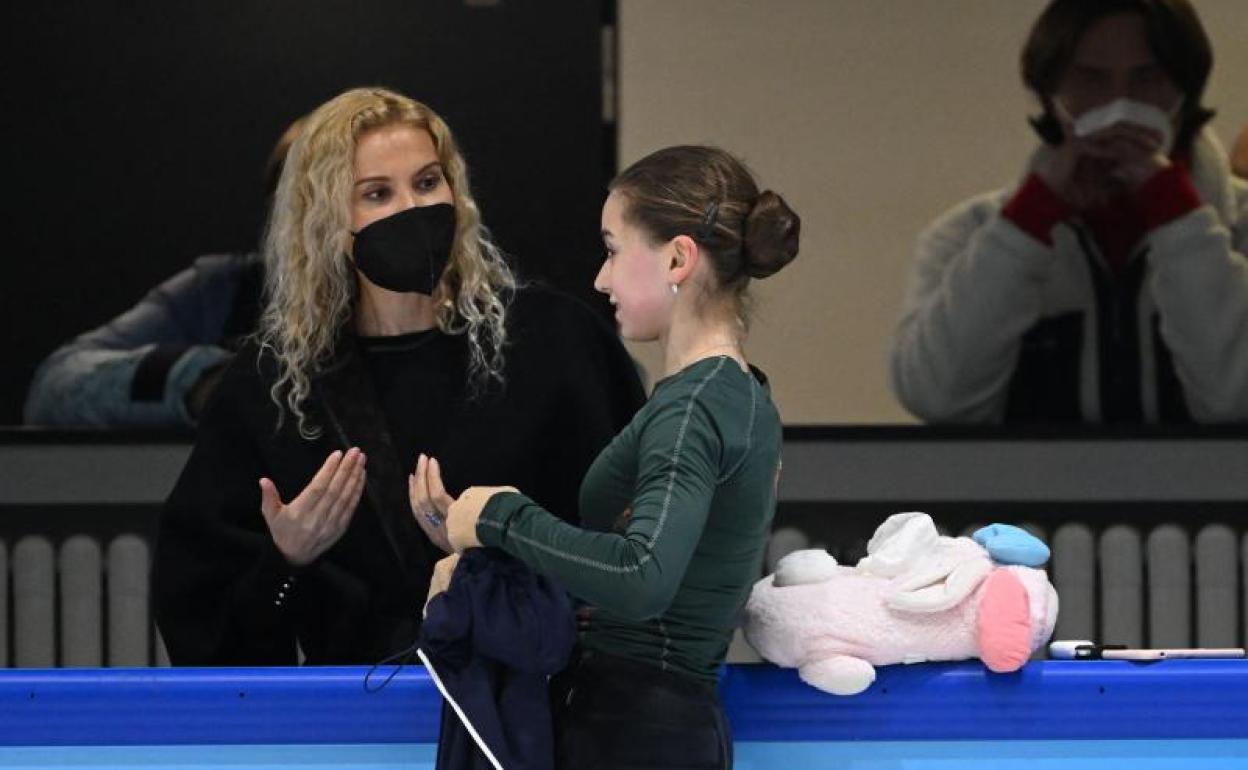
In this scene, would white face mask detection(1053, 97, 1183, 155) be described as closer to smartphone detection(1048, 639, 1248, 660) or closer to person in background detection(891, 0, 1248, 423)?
person in background detection(891, 0, 1248, 423)

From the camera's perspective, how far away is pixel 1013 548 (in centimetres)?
237

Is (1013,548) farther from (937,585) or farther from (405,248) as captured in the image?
(405,248)

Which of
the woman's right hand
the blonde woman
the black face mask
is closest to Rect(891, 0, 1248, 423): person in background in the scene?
the blonde woman

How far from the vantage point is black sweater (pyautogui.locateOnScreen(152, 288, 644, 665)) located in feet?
9.55

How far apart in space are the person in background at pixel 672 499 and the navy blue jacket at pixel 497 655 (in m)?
0.04

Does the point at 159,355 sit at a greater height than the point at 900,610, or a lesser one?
lesser

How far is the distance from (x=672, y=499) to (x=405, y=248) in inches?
36.6

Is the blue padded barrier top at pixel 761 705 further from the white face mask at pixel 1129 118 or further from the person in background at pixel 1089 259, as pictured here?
the white face mask at pixel 1129 118

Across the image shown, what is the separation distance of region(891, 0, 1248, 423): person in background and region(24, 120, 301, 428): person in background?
4.74 ft

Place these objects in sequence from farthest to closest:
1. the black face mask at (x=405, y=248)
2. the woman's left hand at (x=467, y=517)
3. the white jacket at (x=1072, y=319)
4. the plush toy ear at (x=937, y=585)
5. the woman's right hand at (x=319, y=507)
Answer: the white jacket at (x=1072, y=319)
the black face mask at (x=405, y=248)
the woman's right hand at (x=319, y=507)
the plush toy ear at (x=937, y=585)
the woman's left hand at (x=467, y=517)

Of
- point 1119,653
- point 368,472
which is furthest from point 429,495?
point 1119,653

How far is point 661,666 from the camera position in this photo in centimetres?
221

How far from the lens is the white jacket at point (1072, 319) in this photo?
482 centimetres

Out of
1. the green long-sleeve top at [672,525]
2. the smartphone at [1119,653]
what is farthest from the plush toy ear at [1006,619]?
the green long-sleeve top at [672,525]
